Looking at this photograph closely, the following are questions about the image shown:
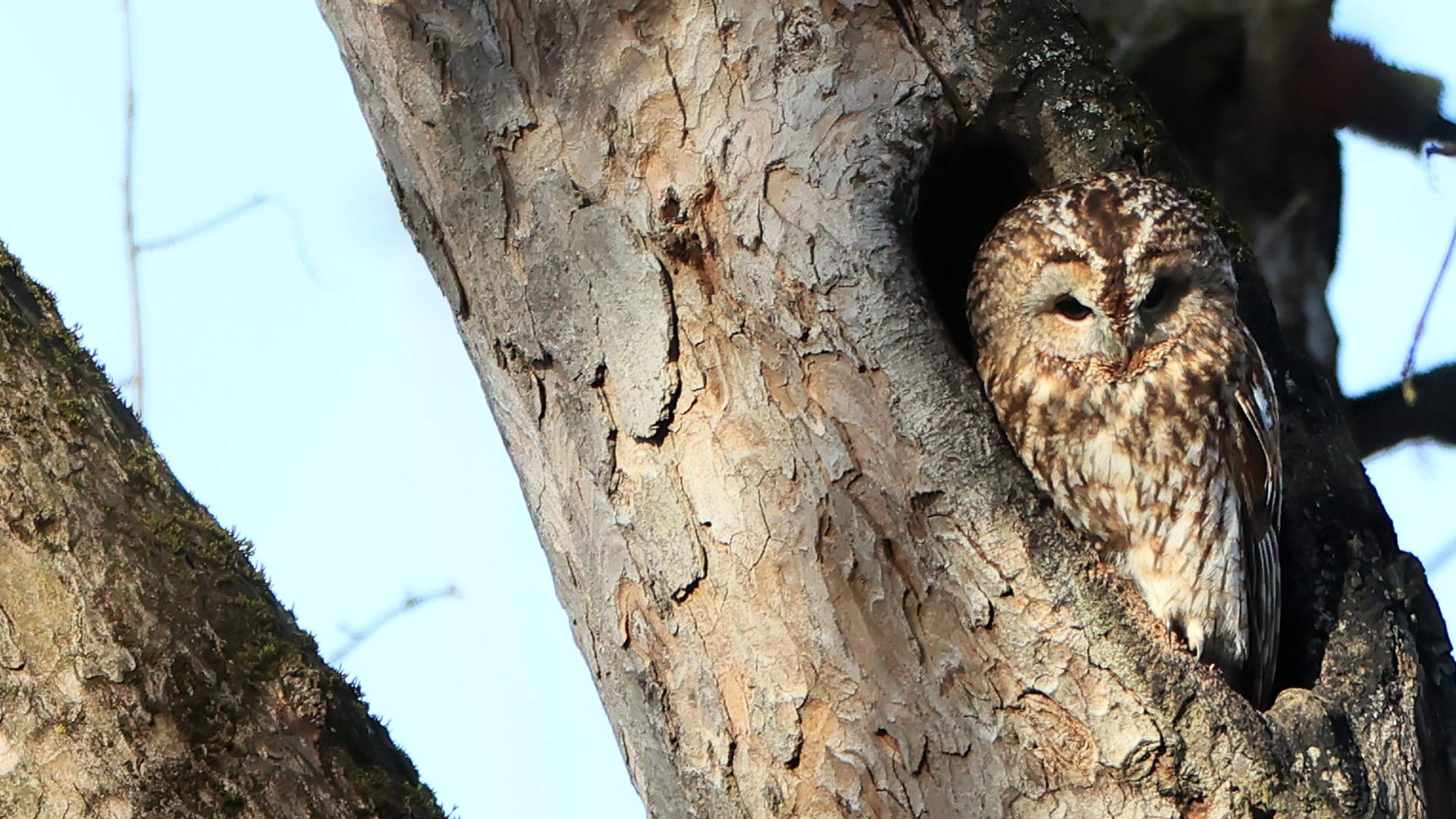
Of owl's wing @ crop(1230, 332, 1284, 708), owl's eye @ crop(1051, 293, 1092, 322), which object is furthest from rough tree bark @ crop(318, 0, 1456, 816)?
owl's eye @ crop(1051, 293, 1092, 322)

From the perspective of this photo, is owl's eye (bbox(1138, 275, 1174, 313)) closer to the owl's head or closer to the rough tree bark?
the owl's head

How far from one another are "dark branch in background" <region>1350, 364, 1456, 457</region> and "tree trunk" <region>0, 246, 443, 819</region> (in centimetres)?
239

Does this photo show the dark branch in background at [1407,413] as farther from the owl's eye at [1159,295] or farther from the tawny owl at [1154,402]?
the owl's eye at [1159,295]

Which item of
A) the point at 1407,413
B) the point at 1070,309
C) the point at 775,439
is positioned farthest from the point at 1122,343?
the point at 1407,413

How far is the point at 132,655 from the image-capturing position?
1587mm

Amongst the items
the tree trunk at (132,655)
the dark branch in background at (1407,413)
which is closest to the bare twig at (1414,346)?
the dark branch in background at (1407,413)

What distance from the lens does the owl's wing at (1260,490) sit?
227 centimetres

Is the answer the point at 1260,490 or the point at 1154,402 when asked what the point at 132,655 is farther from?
the point at 1260,490

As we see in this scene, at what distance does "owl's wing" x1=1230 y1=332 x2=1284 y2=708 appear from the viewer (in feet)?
7.43

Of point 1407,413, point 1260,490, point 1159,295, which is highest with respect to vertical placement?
point 1159,295

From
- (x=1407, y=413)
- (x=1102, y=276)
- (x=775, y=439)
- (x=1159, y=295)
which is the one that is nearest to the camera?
(x=775, y=439)

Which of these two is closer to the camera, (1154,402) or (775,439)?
(775,439)

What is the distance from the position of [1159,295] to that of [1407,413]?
1.20 m

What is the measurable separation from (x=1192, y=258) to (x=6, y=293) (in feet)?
5.87
